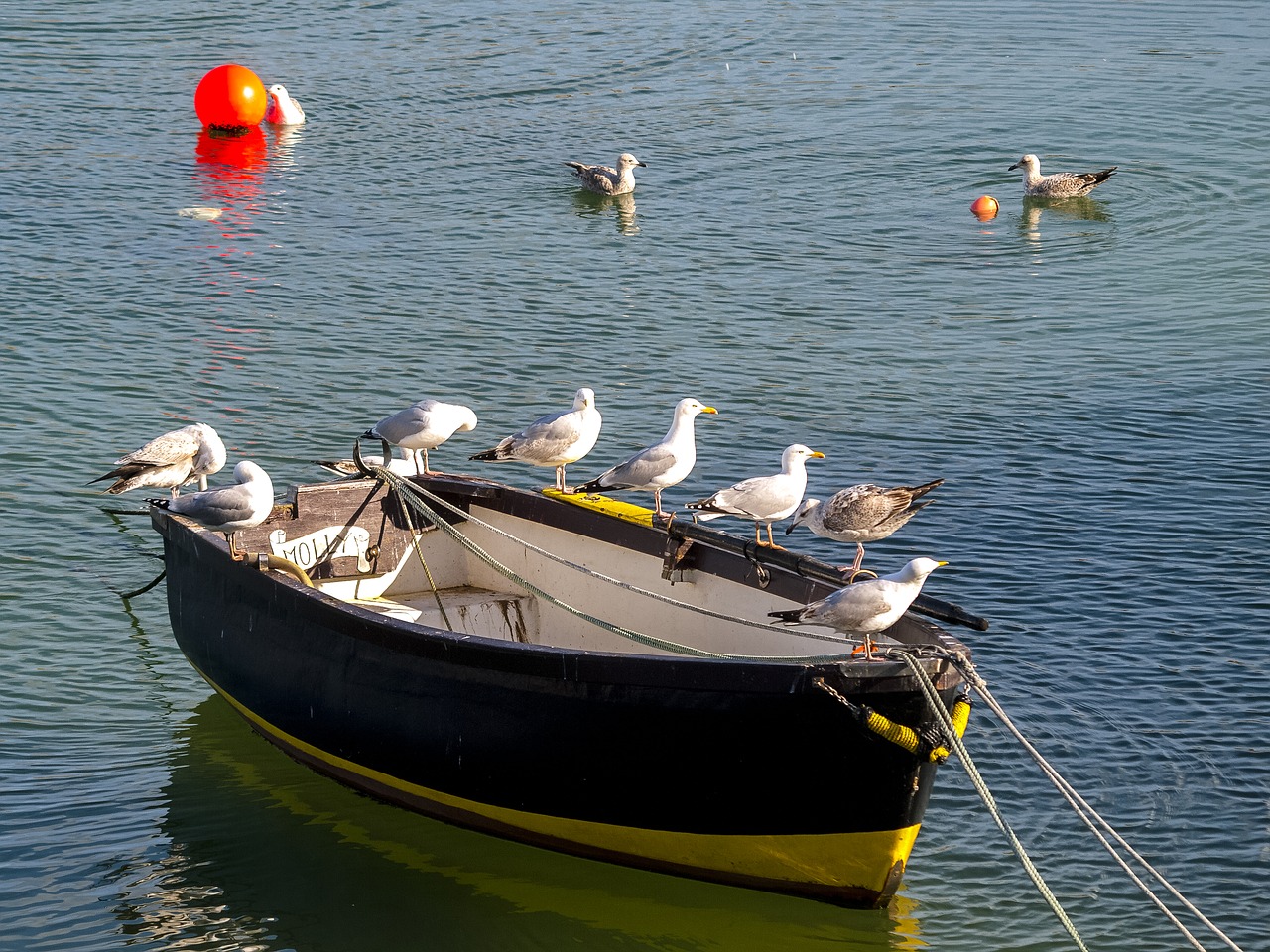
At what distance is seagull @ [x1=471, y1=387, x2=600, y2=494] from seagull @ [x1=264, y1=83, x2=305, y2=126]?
19444mm

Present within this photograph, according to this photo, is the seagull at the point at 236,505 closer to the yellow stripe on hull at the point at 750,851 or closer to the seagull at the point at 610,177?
the yellow stripe on hull at the point at 750,851

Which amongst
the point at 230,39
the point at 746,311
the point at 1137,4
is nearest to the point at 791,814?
the point at 746,311

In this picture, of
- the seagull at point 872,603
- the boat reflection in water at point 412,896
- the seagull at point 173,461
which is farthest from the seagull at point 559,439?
the seagull at point 872,603

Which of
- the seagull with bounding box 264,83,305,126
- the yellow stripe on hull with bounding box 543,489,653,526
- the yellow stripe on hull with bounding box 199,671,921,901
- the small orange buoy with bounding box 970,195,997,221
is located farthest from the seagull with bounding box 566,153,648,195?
the yellow stripe on hull with bounding box 199,671,921,901

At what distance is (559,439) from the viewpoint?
445 inches

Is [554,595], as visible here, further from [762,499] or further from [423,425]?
[762,499]

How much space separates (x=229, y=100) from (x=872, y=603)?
76.6ft

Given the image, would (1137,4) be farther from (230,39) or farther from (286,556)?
(286,556)

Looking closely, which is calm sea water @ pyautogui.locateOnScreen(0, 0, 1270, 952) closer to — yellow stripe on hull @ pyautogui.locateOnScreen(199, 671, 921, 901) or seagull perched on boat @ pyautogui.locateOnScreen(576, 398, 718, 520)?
yellow stripe on hull @ pyautogui.locateOnScreen(199, 671, 921, 901)

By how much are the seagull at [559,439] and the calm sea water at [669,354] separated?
108 inches

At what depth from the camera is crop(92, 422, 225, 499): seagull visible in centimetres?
1194

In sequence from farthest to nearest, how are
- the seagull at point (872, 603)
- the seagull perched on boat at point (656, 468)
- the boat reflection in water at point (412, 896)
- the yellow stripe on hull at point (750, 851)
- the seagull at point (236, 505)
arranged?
the seagull perched on boat at point (656, 468) < the seagull at point (236, 505) < the boat reflection in water at point (412, 896) < the yellow stripe on hull at point (750, 851) < the seagull at point (872, 603)

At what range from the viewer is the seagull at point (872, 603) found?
25.6 ft

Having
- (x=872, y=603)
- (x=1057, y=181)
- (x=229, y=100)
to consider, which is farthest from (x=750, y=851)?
(x=229, y=100)
